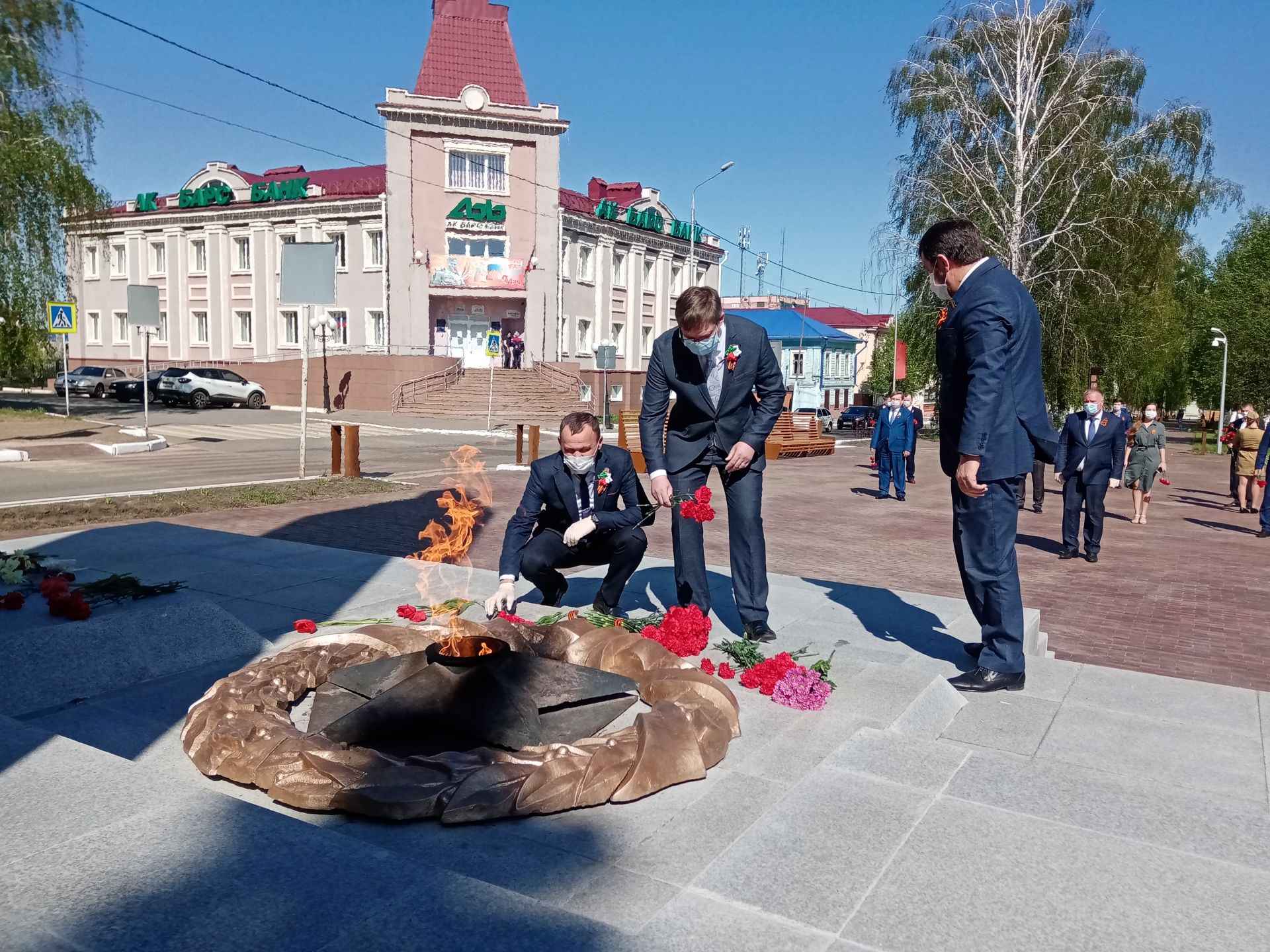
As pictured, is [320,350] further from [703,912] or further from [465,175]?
[703,912]

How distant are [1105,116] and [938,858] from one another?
31667 mm

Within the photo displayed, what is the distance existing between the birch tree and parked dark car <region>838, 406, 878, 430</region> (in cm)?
1871

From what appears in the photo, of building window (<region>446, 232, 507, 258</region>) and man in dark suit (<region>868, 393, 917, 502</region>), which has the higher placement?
building window (<region>446, 232, 507, 258</region>)

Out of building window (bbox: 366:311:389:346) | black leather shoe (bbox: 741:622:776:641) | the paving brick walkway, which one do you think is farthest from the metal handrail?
black leather shoe (bbox: 741:622:776:641)

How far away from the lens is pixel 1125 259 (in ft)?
94.9

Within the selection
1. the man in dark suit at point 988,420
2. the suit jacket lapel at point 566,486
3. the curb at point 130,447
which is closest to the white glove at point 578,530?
the suit jacket lapel at point 566,486

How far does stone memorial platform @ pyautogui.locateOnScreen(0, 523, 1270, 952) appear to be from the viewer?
91.3 inches

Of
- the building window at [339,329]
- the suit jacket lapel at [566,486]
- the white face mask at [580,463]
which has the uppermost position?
the building window at [339,329]

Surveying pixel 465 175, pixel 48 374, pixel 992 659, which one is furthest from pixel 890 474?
pixel 48 374

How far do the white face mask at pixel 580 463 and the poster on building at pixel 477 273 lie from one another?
3798 centimetres

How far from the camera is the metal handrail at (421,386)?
40.9 metres

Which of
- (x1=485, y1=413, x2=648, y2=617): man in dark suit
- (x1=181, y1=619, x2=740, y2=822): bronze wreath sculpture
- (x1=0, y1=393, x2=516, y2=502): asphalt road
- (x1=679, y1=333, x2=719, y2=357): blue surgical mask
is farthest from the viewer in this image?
(x1=0, y1=393, x2=516, y2=502): asphalt road

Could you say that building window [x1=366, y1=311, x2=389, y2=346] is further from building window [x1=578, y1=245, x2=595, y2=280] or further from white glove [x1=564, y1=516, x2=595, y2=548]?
white glove [x1=564, y1=516, x2=595, y2=548]

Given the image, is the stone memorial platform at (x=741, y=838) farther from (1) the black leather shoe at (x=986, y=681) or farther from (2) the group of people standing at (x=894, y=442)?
(2) the group of people standing at (x=894, y=442)
